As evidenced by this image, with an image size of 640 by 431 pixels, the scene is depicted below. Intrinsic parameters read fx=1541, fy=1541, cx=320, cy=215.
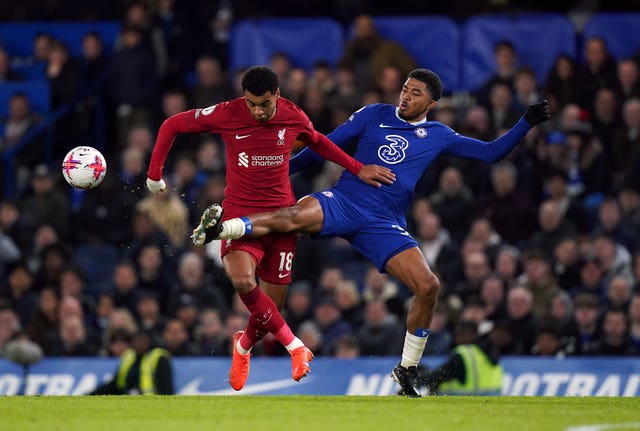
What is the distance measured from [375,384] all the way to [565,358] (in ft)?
6.40

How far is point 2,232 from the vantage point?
1945 cm

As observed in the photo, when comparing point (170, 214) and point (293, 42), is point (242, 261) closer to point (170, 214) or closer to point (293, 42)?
point (170, 214)

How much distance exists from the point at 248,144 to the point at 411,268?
5.37ft

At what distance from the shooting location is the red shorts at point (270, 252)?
12.2 meters

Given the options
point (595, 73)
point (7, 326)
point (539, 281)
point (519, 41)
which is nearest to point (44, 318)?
point (7, 326)

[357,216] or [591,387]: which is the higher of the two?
[357,216]

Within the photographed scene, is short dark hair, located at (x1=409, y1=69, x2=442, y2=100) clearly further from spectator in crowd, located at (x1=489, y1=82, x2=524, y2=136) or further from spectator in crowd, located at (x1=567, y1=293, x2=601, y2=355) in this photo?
spectator in crowd, located at (x1=489, y1=82, x2=524, y2=136)

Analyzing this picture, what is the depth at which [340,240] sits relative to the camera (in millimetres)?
18906

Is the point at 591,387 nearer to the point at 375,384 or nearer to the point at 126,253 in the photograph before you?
the point at 375,384

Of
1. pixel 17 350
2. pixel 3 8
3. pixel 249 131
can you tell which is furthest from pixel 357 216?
pixel 3 8

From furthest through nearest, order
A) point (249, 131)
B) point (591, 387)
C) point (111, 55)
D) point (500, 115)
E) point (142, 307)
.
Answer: point (111, 55) → point (500, 115) → point (142, 307) → point (591, 387) → point (249, 131)

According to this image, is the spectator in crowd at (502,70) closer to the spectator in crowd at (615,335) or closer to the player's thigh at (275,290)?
the spectator in crowd at (615,335)

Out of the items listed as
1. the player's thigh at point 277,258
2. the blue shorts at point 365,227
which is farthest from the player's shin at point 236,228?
the blue shorts at point 365,227

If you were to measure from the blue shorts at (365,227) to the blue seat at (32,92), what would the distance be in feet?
31.4
